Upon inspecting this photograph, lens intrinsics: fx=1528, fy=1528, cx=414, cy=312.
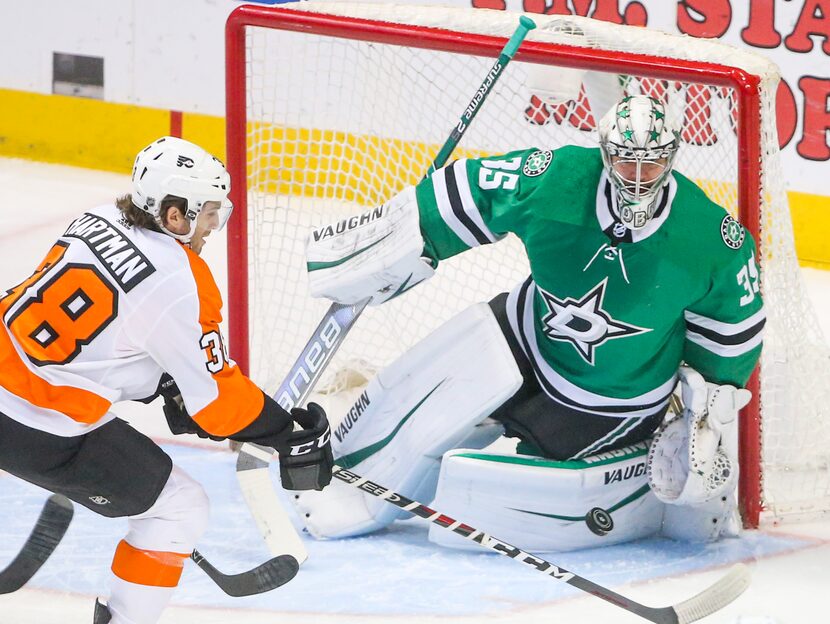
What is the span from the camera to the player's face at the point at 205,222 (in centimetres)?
263

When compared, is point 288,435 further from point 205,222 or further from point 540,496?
point 540,496

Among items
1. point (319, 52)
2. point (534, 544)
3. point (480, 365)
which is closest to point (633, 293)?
point (480, 365)

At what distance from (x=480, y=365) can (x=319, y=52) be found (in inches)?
76.2

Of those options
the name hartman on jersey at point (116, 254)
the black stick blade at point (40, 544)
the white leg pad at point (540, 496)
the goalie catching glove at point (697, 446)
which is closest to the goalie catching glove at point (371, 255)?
the white leg pad at point (540, 496)

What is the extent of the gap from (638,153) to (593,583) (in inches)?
33.0

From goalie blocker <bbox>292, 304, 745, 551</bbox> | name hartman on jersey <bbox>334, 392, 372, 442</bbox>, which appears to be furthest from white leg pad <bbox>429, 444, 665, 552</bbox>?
name hartman on jersey <bbox>334, 392, 372, 442</bbox>

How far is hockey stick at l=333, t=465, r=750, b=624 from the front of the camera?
295 cm

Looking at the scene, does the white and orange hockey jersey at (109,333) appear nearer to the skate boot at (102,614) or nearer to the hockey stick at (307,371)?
the skate boot at (102,614)

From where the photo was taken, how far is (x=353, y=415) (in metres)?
3.51

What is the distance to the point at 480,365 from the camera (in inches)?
130

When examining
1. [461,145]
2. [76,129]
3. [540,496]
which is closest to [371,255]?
[540,496]

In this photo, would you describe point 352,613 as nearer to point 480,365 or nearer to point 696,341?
point 480,365

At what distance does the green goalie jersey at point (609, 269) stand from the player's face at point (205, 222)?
689mm

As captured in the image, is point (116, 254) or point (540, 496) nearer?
point (116, 254)
